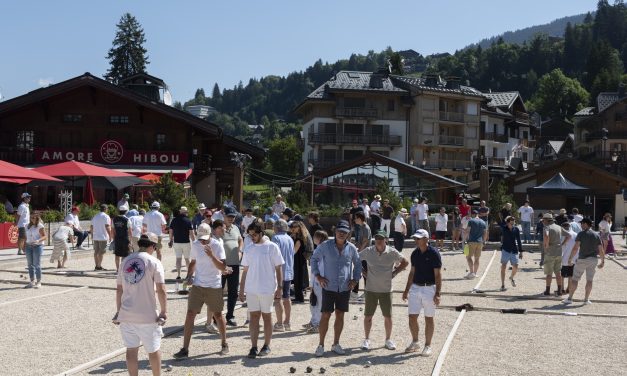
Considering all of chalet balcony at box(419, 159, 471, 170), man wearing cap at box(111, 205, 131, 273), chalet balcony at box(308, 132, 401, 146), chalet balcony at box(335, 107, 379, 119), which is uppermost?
chalet balcony at box(335, 107, 379, 119)

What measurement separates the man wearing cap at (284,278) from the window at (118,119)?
35.2 metres

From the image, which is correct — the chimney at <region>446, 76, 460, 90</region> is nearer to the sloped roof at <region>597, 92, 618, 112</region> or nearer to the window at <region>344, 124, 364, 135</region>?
the window at <region>344, 124, 364, 135</region>

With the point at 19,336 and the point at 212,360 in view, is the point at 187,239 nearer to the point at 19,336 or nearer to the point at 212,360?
the point at 19,336

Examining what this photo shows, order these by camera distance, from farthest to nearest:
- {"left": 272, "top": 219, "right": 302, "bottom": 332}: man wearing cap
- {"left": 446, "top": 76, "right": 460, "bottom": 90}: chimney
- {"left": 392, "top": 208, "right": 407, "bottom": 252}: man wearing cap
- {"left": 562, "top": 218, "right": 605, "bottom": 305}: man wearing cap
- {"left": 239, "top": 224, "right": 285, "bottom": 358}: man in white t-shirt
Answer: {"left": 446, "top": 76, "right": 460, "bottom": 90}: chimney → {"left": 392, "top": 208, "right": 407, "bottom": 252}: man wearing cap → {"left": 562, "top": 218, "right": 605, "bottom": 305}: man wearing cap → {"left": 272, "top": 219, "right": 302, "bottom": 332}: man wearing cap → {"left": 239, "top": 224, "right": 285, "bottom": 358}: man in white t-shirt

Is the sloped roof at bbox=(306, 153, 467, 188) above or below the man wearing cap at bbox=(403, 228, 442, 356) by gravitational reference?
above

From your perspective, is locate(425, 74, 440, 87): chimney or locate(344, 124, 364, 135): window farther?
locate(425, 74, 440, 87): chimney

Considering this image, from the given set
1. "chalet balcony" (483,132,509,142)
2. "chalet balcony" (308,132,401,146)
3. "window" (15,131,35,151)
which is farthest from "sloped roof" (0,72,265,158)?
"chalet balcony" (483,132,509,142)

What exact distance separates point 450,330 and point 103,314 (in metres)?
5.74

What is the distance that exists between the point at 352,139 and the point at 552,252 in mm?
53321

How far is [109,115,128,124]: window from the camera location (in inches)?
1788

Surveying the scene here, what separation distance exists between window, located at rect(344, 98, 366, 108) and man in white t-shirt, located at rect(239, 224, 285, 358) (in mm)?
59656

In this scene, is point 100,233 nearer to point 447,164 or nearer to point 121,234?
point 121,234

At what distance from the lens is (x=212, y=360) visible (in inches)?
380

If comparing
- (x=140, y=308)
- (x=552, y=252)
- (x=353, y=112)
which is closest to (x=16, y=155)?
(x=353, y=112)
